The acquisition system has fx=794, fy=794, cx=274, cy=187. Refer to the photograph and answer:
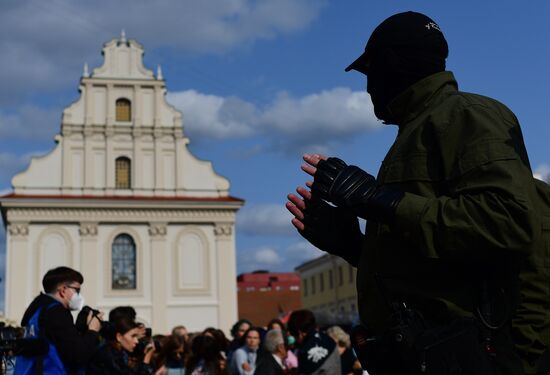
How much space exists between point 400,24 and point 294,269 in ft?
243

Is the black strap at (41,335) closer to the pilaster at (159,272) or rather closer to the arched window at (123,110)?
the pilaster at (159,272)

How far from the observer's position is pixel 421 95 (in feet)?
8.01

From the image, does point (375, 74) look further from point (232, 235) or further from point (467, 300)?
point (232, 235)

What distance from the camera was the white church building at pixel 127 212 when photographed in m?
39.4

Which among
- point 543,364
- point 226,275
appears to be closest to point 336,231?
point 543,364

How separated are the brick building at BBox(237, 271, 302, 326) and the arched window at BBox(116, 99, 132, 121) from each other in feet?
73.6

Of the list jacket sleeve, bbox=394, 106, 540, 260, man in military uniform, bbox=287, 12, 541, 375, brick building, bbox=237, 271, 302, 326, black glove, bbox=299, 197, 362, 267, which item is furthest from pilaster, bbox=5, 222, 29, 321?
jacket sleeve, bbox=394, 106, 540, 260

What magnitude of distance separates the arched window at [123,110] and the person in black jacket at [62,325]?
3645cm

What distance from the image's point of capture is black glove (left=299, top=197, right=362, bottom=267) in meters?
2.76

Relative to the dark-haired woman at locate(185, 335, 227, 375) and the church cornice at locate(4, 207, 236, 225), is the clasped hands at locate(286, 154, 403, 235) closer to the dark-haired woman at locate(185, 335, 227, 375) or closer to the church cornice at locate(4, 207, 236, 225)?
the dark-haired woman at locate(185, 335, 227, 375)

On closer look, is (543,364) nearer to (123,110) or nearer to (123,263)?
(123,263)

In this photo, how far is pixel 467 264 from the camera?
7.04 ft

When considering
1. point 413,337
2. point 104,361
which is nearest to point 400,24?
point 413,337

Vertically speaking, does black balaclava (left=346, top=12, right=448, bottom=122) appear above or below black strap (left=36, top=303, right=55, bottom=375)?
above
